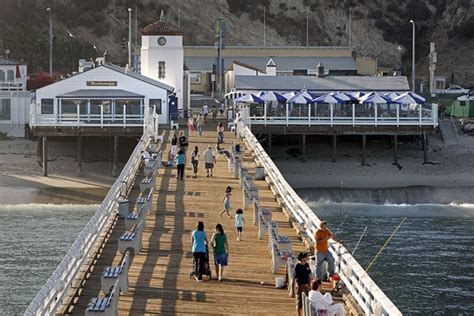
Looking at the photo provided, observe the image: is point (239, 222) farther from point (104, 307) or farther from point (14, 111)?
point (14, 111)

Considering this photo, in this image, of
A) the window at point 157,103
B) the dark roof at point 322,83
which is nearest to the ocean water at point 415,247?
the window at point 157,103

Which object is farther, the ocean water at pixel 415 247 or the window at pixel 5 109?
the window at pixel 5 109

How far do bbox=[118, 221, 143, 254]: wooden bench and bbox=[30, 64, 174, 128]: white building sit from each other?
30.4 m

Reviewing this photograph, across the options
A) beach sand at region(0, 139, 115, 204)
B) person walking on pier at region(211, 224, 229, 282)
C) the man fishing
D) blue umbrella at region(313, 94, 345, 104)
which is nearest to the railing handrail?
person walking on pier at region(211, 224, 229, 282)

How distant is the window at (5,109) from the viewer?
6169 centimetres

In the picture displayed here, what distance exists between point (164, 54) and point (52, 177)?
1501 centimetres

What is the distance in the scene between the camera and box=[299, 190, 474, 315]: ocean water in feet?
88.2

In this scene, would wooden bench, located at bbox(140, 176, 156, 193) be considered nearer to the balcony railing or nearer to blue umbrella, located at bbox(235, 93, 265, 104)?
the balcony railing

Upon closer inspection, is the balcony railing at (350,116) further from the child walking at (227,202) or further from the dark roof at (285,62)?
the dark roof at (285,62)

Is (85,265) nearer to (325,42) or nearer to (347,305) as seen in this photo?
(347,305)

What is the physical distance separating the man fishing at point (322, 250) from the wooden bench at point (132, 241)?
4.39m

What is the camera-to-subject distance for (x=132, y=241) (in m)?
20.8

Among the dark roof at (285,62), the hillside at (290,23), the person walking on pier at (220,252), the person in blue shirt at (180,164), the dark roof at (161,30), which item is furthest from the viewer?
the hillside at (290,23)

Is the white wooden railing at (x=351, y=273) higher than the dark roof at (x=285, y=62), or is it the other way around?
the dark roof at (x=285, y=62)
